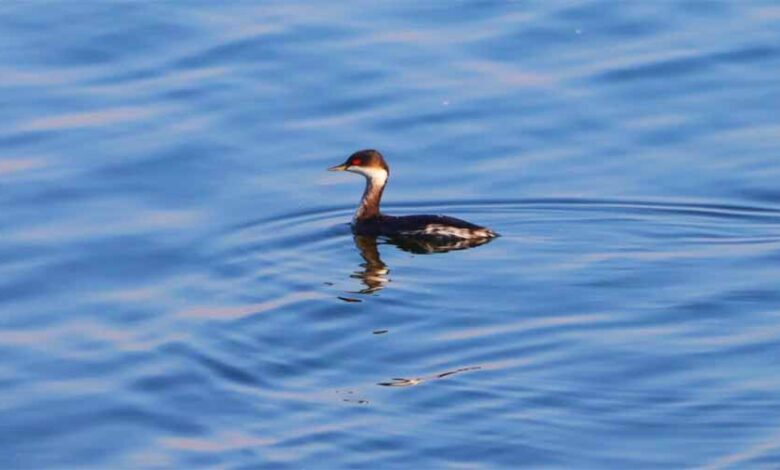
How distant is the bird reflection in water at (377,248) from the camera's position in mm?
16391

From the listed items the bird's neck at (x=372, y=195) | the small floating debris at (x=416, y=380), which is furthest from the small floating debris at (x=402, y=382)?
the bird's neck at (x=372, y=195)

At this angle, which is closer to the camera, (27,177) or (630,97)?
(27,177)

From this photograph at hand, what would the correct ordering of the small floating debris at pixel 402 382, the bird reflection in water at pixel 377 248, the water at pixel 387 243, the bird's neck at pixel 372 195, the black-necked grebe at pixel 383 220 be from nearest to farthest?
the water at pixel 387 243
the small floating debris at pixel 402 382
the bird reflection in water at pixel 377 248
the black-necked grebe at pixel 383 220
the bird's neck at pixel 372 195

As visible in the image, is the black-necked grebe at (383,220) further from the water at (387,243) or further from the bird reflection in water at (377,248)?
the water at (387,243)

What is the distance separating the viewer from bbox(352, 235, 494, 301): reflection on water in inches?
646

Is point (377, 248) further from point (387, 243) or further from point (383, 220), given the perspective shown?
point (383, 220)

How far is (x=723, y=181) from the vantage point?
1831cm

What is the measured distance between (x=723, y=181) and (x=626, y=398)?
223 inches

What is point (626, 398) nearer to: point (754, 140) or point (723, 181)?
point (723, 181)

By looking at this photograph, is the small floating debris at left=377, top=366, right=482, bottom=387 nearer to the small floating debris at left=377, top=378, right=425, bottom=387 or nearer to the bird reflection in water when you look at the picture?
the small floating debris at left=377, top=378, right=425, bottom=387

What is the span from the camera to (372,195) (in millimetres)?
18391

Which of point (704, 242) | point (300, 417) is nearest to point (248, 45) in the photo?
point (704, 242)

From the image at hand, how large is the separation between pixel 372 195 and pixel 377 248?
85cm

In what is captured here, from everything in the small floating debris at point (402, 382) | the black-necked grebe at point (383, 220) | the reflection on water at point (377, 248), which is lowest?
the small floating debris at point (402, 382)
